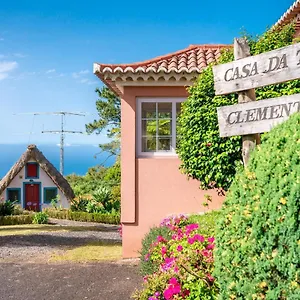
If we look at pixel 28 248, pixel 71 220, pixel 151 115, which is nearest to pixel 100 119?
pixel 71 220

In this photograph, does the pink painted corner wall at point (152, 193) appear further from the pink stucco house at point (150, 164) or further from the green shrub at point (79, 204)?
the green shrub at point (79, 204)

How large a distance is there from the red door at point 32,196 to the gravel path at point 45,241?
9.14 meters

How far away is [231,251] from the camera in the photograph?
350cm

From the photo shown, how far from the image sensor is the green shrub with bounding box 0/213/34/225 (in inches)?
826

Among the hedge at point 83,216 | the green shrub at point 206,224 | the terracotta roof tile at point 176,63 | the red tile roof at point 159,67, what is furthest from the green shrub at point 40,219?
the green shrub at point 206,224

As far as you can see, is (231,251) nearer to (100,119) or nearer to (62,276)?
(62,276)

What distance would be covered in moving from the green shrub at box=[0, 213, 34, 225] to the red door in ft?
17.7

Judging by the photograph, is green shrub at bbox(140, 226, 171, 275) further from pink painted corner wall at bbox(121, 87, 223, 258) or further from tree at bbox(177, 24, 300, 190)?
pink painted corner wall at bbox(121, 87, 223, 258)

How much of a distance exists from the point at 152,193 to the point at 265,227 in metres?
8.10

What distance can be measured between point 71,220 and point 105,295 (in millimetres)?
15007

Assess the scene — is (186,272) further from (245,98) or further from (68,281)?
(68,281)

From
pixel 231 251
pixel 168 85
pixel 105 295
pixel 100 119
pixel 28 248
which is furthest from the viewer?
pixel 100 119

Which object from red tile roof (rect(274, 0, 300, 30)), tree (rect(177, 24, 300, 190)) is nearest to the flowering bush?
tree (rect(177, 24, 300, 190))

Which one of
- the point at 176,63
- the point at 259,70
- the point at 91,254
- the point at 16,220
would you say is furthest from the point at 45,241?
the point at 259,70
